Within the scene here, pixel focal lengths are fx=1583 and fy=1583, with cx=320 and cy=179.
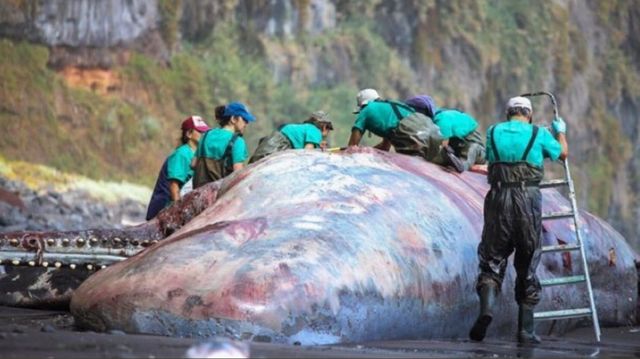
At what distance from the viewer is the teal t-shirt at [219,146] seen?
14602 millimetres

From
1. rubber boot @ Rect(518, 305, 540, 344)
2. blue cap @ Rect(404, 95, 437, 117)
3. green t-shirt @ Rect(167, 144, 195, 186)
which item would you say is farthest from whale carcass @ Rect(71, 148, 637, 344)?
green t-shirt @ Rect(167, 144, 195, 186)

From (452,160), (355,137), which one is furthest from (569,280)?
(355,137)

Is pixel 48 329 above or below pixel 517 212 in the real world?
below

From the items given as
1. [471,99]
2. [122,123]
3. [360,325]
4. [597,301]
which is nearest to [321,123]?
[597,301]

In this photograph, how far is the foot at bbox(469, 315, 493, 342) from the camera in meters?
11.3

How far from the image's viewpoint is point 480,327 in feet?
37.0

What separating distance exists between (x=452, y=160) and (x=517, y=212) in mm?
1894

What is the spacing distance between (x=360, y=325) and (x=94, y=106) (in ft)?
104

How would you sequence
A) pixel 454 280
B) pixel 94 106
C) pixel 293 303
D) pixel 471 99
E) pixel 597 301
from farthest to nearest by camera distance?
pixel 471 99, pixel 94 106, pixel 597 301, pixel 454 280, pixel 293 303

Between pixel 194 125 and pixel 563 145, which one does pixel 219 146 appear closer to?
pixel 194 125

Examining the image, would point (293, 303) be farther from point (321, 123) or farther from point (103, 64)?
point (103, 64)

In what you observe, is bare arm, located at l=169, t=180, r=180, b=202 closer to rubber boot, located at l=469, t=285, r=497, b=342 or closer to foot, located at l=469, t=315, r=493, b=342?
rubber boot, located at l=469, t=285, r=497, b=342

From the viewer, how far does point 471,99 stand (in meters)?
51.1

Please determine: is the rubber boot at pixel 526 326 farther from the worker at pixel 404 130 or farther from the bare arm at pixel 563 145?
the worker at pixel 404 130
